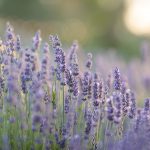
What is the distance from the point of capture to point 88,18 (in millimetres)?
28391

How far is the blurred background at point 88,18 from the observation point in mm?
25312

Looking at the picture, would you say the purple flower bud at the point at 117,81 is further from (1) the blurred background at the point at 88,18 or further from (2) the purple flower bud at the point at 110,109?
(1) the blurred background at the point at 88,18

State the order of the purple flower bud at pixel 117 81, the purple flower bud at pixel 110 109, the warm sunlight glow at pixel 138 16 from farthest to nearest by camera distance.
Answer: the warm sunlight glow at pixel 138 16, the purple flower bud at pixel 117 81, the purple flower bud at pixel 110 109

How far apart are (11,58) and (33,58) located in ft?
1.69

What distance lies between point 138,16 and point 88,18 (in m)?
5.54

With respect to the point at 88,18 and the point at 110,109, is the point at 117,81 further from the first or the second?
the point at 88,18

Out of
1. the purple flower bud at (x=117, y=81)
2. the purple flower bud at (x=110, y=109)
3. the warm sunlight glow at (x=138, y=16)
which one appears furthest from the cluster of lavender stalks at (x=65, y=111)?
the warm sunlight glow at (x=138, y=16)

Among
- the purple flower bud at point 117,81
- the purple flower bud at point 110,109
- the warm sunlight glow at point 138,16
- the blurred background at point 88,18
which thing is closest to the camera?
the purple flower bud at point 110,109

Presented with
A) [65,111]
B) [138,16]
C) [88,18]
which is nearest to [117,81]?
[65,111]

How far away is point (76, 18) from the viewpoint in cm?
2738

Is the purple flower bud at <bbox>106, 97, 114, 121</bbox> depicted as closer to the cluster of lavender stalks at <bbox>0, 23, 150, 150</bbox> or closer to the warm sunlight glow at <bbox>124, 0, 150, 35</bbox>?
the cluster of lavender stalks at <bbox>0, 23, 150, 150</bbox>

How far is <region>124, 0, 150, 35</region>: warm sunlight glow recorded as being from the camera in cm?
2238

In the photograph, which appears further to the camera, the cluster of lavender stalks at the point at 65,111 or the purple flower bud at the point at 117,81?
the purple flower bud at the point at 117,81

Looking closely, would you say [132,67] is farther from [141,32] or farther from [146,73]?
[141,32]
